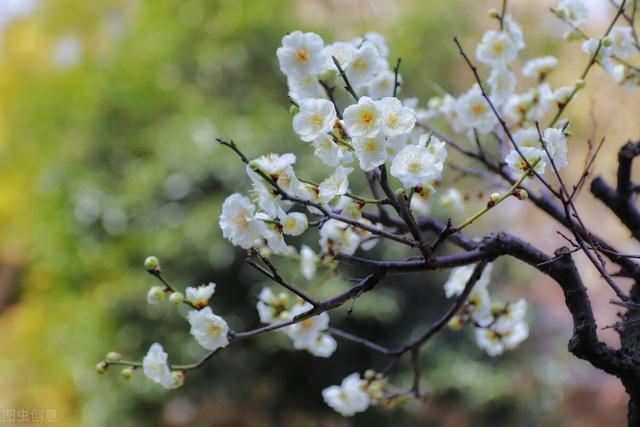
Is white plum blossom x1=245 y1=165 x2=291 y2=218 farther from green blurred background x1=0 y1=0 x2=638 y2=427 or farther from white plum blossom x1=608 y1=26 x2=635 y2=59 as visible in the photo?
green blurred background x1=0 y1=0 x2=638 y2=427

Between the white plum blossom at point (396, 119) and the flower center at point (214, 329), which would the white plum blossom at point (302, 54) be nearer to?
the white plum blossom at point (396, 119)

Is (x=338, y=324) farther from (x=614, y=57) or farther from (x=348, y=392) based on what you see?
(x=614, y=57)

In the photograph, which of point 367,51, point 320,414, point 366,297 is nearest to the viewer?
point 367,51

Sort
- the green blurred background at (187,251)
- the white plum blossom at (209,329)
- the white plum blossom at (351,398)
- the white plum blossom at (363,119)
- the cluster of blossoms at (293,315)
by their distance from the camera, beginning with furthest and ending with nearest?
the green blurred background at (187,251) < the white plum blossom at (351,398) < the cluster of blossoms at (293,315) < the white plum blossom at (209,329) < the white plum blossom at (363,119)

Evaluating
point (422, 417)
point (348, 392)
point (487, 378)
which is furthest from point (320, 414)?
point (348, 392)

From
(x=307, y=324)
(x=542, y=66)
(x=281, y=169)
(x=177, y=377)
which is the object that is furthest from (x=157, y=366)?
(x=542, y=66)

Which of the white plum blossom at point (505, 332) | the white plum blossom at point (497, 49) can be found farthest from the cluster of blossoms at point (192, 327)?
the white plum blossom at point (497, 49)

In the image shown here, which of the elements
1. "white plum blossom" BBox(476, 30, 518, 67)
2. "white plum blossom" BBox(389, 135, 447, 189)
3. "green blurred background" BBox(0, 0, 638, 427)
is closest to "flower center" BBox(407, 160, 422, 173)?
"white plum blossom" BBox(389, 135, 447, 189)
